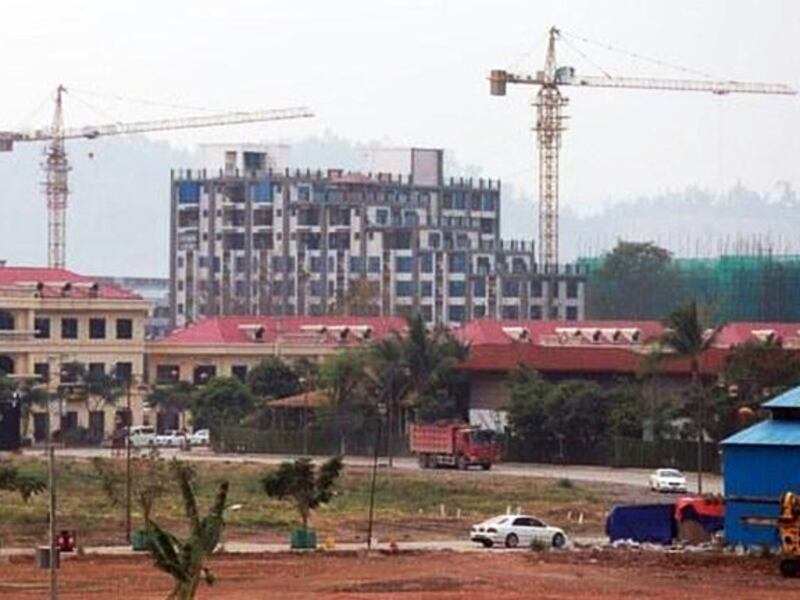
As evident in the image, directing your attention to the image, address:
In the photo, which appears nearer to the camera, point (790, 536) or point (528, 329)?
point (790, 536)

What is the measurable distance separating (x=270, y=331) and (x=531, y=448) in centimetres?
3932

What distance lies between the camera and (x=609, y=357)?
118m

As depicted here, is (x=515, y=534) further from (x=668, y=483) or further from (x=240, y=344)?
(x=240, y=344)

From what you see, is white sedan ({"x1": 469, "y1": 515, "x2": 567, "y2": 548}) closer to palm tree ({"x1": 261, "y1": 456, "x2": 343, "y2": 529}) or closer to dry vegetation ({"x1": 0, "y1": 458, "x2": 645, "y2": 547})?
dry vegetation ({"x1": 0, "y1": 458, "x2": 645, "y2": 547})

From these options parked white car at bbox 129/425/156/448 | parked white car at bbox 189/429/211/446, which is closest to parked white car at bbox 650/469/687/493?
parked white car at bbox 129/425/156/448

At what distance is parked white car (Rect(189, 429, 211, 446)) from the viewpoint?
122 meters

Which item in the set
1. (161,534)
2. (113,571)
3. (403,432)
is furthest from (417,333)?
(161,534)

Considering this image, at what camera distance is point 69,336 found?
5177 inches

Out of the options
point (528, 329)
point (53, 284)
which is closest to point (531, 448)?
point (528, 329)

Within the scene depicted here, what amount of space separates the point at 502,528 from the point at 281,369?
65.7m

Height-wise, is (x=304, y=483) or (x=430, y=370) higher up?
(x=430, y=370)

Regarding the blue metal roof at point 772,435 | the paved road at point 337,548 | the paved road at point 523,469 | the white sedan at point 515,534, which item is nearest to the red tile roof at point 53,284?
Answer: the paved road at point 523,469

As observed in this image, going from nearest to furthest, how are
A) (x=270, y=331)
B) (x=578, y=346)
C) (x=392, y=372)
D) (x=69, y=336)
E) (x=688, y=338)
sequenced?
(x=688, y=338) < (x=392, y=372) < (x=578, y=346) < (x=69, y=336) < (x=270, y=331)

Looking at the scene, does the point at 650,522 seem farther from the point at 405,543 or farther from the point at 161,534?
the point at 161,534
